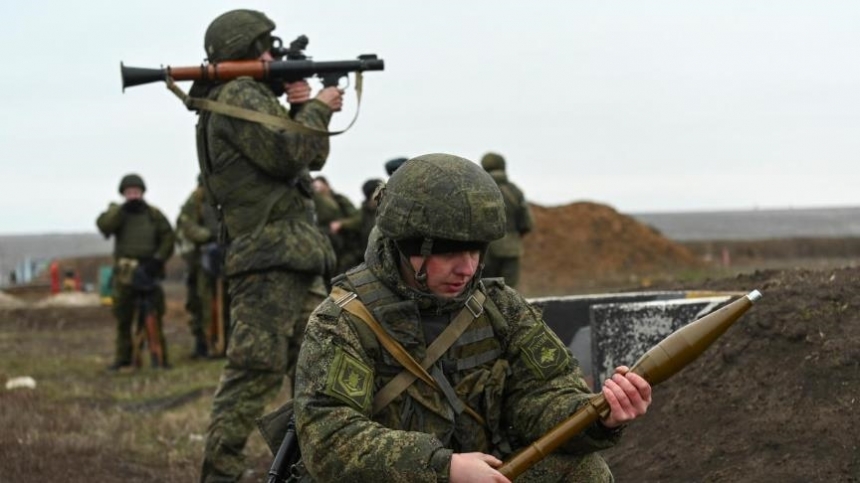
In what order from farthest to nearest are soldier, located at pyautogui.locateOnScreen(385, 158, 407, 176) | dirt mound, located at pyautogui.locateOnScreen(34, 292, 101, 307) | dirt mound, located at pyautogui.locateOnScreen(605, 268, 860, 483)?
dirt mound, located at pyautogui.locateOnScreen(34, 292, 101, 307) < soldier, located at pyautogui.locateOnScreen(385, 158, 407, 176) < dirt mound, located at pyautogui.locateOnScreen(605, 268, 860, 483)

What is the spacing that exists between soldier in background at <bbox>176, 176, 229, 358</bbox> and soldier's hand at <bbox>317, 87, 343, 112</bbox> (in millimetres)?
7712

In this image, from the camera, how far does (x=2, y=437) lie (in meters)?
9.09

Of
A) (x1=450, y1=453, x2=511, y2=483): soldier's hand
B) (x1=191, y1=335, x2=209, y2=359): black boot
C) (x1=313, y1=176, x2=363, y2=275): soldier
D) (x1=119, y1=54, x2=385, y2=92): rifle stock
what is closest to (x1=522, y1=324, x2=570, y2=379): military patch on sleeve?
(x1=450, y1=453, x2=511, y2=483): soldier's hand

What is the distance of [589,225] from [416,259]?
30.6 m

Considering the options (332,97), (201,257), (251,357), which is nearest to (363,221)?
(201,257)

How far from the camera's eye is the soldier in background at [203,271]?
14703 millimetres

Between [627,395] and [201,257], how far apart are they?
1202 centimetres

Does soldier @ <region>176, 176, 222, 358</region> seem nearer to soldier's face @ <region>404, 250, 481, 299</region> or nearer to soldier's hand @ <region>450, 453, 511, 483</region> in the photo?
soldier's face @ <region>404, 250, 481, 299</region>

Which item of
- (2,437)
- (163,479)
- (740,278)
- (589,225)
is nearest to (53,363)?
(2,437)

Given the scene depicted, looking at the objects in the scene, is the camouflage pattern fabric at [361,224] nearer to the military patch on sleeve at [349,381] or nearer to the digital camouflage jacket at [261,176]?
the digital camouflage jacket at [261,176]

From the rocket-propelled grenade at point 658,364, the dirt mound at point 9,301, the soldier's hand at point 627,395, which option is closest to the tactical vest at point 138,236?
the rocket-propelled grenade at point 658,364

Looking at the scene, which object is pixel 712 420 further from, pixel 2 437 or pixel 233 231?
pixel 2 437

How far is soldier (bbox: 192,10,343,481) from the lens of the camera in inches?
255

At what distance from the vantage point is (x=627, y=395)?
3.89 meters
